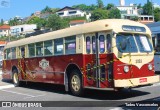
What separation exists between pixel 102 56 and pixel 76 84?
1865 mm

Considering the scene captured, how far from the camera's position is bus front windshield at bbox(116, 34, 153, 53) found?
12156mm

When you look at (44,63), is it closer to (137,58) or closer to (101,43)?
(101,43)

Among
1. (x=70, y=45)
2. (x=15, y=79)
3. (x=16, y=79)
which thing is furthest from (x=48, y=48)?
(x=15, y=79)

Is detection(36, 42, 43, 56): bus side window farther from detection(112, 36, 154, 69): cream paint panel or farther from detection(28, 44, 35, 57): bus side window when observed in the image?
detection(112, 36, 154, 69): cream paint panel

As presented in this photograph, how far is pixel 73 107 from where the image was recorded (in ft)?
35.9

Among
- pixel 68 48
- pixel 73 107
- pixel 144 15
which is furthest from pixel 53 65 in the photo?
pixel 144 15

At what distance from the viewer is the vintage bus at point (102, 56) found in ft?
39.5

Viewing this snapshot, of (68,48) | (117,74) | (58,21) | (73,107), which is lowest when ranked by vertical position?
(73,107)

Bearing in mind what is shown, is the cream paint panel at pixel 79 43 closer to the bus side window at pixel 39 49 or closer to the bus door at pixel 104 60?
the bus door at pixel 104 60

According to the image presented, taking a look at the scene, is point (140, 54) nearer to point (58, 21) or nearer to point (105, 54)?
point (105, 54)

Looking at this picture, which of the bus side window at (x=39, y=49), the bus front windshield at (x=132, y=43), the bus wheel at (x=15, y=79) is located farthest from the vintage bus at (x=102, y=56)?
the bus wheel at (x=15, y=79)

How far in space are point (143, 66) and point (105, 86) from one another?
1.59 meters

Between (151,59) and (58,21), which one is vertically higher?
(58,21)

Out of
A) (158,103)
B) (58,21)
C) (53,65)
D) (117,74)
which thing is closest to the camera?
(158,103)
